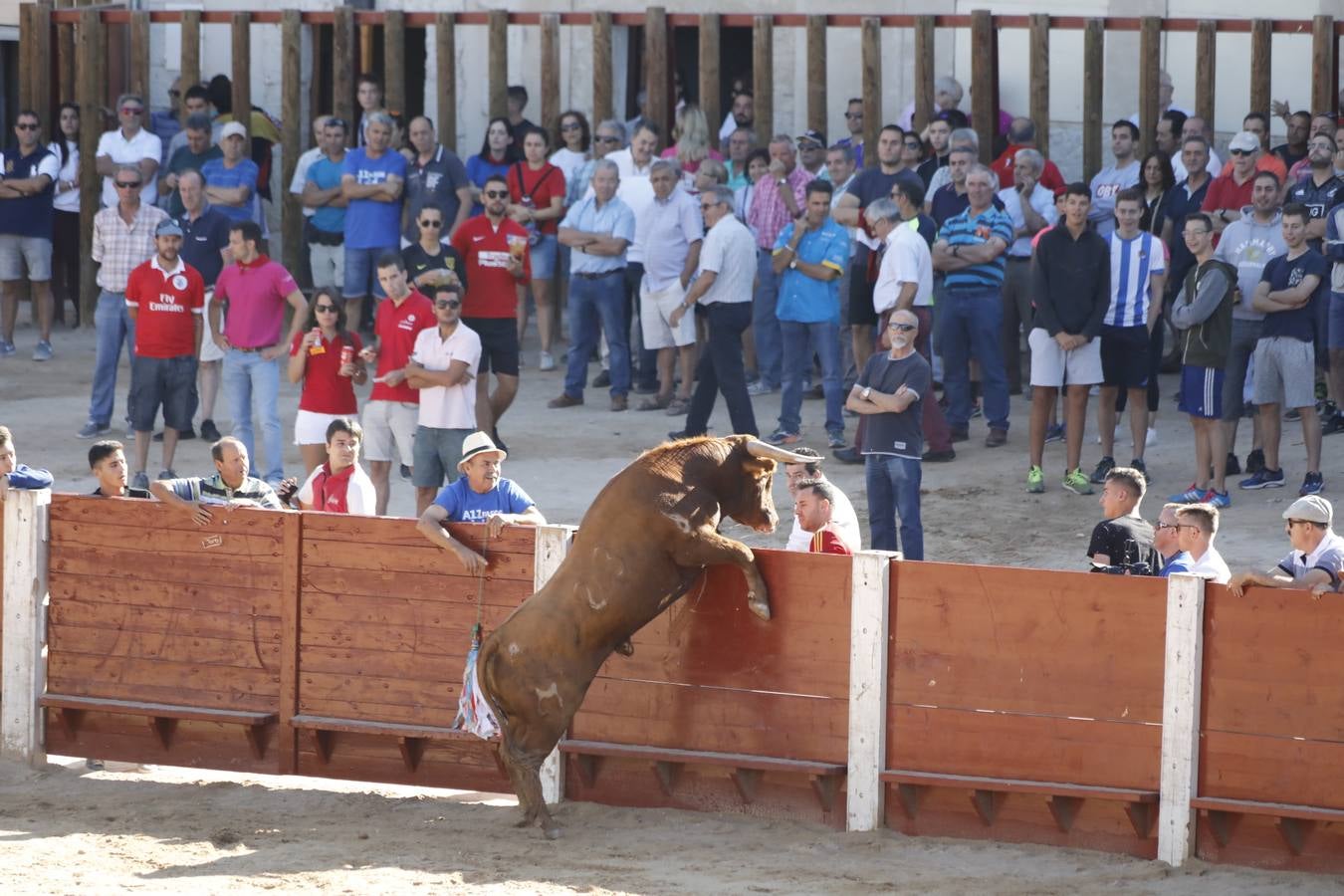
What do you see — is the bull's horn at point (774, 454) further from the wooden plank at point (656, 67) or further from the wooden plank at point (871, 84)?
the wooden plank at point (656, 67)

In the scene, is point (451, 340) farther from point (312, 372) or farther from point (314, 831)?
point (314, 831)

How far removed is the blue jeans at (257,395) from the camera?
13.8 meters

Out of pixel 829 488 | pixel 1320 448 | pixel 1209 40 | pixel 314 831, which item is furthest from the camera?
pixel 1209 40

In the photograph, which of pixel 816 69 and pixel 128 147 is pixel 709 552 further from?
pixel 128 147

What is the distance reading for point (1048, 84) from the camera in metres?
17.9

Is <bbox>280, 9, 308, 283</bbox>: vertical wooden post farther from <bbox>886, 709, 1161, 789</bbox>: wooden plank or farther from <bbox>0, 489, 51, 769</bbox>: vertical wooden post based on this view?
<bbox>886, 709, 1161, 789</bbox>: wooden plank

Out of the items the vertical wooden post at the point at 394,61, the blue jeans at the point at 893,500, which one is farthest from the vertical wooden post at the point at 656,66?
the blue jeans at the point at 893,500

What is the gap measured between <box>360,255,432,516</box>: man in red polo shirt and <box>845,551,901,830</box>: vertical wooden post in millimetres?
4501

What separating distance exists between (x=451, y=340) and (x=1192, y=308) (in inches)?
180

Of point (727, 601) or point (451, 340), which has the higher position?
point (451, 340)

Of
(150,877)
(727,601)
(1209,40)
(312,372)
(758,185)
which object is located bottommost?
(150,877)

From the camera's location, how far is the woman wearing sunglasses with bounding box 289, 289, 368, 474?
12734 millimetres

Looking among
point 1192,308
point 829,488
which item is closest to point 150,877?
point 829,488

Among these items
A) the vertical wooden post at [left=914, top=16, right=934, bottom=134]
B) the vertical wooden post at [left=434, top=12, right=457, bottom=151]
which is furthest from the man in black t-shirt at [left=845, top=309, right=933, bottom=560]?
the vertical wooden post at [left=434, top=12, right=457, bottom=151]
